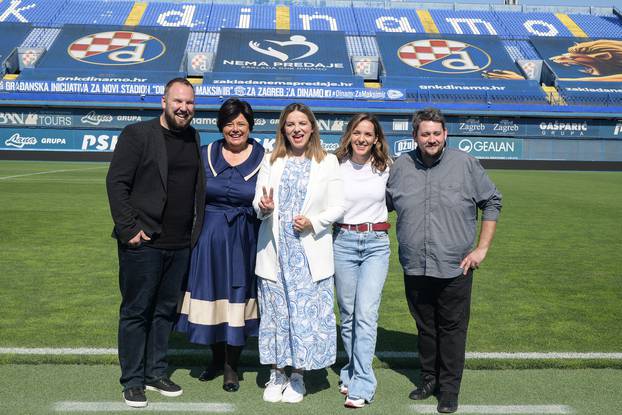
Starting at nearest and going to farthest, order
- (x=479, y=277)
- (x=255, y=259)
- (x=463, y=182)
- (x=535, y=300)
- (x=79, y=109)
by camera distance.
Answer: (x=463, y=182)
(x=255, y=259)
(x=535, y=300)
(x=479, y=277)
(x=79, y=109)

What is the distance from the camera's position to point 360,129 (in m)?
4.34

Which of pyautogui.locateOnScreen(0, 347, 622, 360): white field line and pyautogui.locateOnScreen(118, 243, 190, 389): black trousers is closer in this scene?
pyautogui.locateOnScreen(118, 243, 190, 389): black trousers

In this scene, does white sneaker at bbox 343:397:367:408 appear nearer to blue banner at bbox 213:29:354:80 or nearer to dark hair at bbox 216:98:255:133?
dark hair at bbox 216:98:255:133

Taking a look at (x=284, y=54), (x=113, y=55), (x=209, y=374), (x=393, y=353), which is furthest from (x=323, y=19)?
(x=209, y=374)

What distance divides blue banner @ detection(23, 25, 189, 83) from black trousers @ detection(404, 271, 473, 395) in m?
38.3

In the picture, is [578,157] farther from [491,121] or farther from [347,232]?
[347,232]

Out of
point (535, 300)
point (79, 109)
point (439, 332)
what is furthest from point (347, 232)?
point (79, 109)

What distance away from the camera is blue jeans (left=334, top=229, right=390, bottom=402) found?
4.36 metres

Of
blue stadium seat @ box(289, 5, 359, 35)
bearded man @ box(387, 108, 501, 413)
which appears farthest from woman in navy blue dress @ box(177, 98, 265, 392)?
blue stadium seat @ box(289, 5, 359, 35)

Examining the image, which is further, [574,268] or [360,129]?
[574,268]

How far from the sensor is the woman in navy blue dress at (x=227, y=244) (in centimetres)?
443

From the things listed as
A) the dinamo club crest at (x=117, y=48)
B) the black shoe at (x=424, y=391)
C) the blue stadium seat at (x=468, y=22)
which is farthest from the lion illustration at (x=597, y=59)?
Answer: the black shoe at (x=424, y=391)

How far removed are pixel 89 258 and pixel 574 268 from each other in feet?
20.3

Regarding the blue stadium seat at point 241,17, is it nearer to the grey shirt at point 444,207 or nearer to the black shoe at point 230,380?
the black shoe at point 230,380
